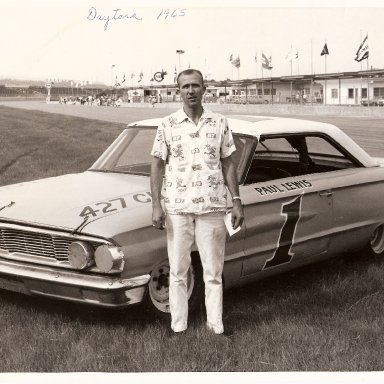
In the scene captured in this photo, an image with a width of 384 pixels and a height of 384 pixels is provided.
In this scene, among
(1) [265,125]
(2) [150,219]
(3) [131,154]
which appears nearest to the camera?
(2) [150,219]

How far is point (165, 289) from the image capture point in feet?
13.0

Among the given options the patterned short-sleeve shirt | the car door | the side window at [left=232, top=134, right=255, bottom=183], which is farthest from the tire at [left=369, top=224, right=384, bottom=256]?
the patterned short-sleeve shirt

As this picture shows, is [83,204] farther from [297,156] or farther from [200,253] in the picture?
[297,156]

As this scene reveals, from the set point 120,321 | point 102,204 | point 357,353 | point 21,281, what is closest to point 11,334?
point 21,281

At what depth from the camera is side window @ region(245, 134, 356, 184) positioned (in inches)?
196

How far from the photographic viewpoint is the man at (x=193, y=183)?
3385 mm

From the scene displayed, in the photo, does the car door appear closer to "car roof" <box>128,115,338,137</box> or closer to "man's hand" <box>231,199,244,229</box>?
"car roof" <box>128,115,338,137</box>

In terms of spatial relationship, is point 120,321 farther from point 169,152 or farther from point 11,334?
point 169,152

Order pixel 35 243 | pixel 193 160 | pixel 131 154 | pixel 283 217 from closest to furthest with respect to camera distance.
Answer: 1. pixel 193 160
2. pixel 35 243
3. pixel 283 217
4. pixel 131 154

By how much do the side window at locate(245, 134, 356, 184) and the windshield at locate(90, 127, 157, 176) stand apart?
808mm

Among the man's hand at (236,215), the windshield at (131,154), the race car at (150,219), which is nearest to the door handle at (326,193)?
the race car at (150,219)

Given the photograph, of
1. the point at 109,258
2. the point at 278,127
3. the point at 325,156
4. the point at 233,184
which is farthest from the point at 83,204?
the point at 325,156

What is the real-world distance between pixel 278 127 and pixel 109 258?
1818 millimetres

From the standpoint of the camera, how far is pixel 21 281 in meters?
3.87
